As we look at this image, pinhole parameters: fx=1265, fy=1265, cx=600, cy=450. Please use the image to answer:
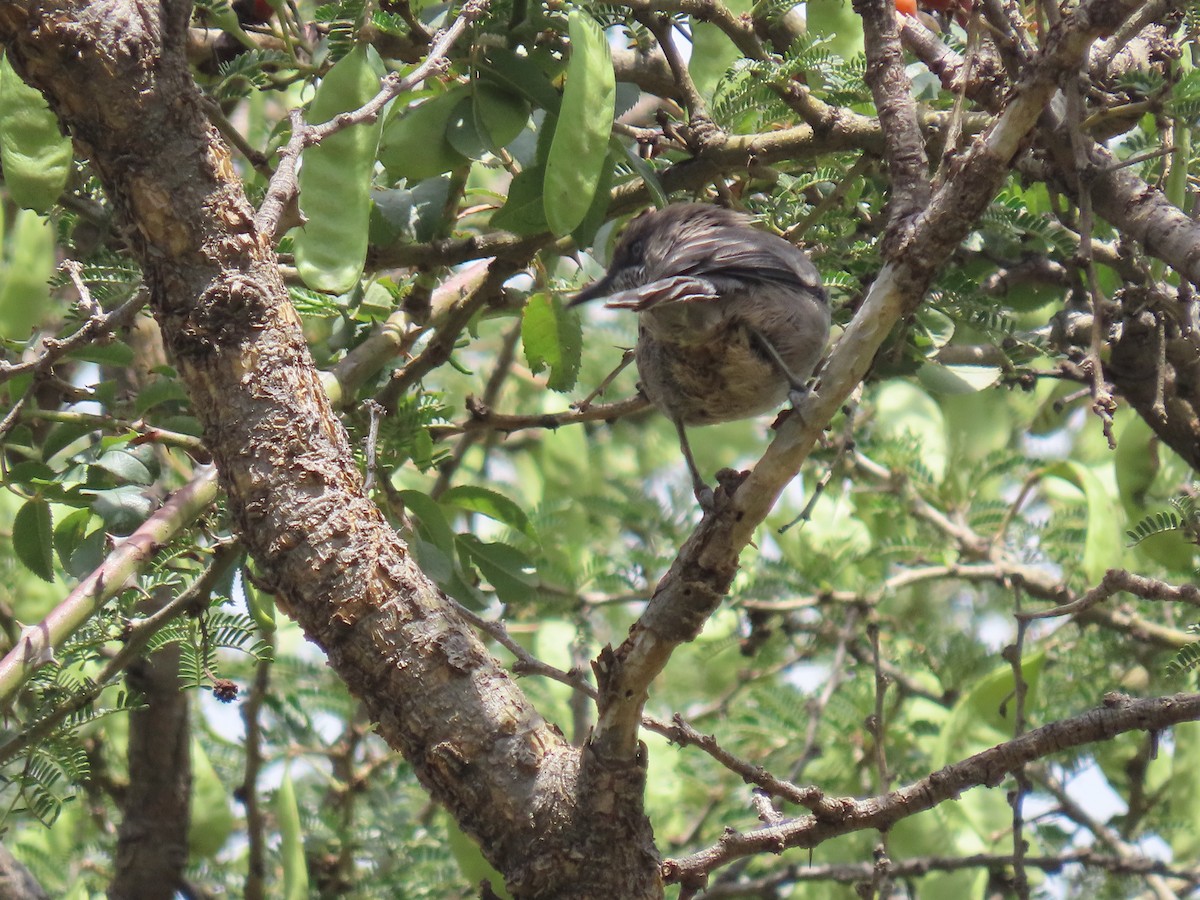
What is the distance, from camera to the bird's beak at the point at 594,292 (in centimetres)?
245

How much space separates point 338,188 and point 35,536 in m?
1.04

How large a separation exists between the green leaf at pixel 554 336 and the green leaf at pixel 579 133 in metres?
0.56

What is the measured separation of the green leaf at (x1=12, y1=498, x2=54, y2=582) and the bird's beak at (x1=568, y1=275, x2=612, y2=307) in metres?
1.13

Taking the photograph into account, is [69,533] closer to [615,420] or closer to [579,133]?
[579,133]

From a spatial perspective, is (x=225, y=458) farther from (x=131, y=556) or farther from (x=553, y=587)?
(x=553, y=587)

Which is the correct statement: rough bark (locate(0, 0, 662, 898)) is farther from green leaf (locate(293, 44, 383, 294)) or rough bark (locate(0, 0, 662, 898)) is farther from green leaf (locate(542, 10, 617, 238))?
green leaf (locate(542, 10, 617, 238))

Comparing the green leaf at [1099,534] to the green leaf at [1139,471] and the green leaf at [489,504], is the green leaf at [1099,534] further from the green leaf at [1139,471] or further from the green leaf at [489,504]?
the green leaf at [489,504]

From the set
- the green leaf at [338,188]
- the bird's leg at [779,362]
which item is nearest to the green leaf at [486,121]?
the green leaf at [338,188]

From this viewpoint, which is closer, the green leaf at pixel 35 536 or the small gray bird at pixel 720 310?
the small gray bird at pixel 720 310

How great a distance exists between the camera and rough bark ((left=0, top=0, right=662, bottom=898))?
5.91 feet

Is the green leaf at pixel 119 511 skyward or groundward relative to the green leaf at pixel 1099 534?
groundward

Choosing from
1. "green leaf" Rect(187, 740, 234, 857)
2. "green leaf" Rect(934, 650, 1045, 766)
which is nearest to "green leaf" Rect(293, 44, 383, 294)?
"green leaf" Rect(934, 650, 1045, 766)

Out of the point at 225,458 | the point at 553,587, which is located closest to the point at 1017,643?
the point at 225,458

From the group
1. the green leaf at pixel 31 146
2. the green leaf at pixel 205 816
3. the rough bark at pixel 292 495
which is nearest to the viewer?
the rough bark at pixel 292 495
